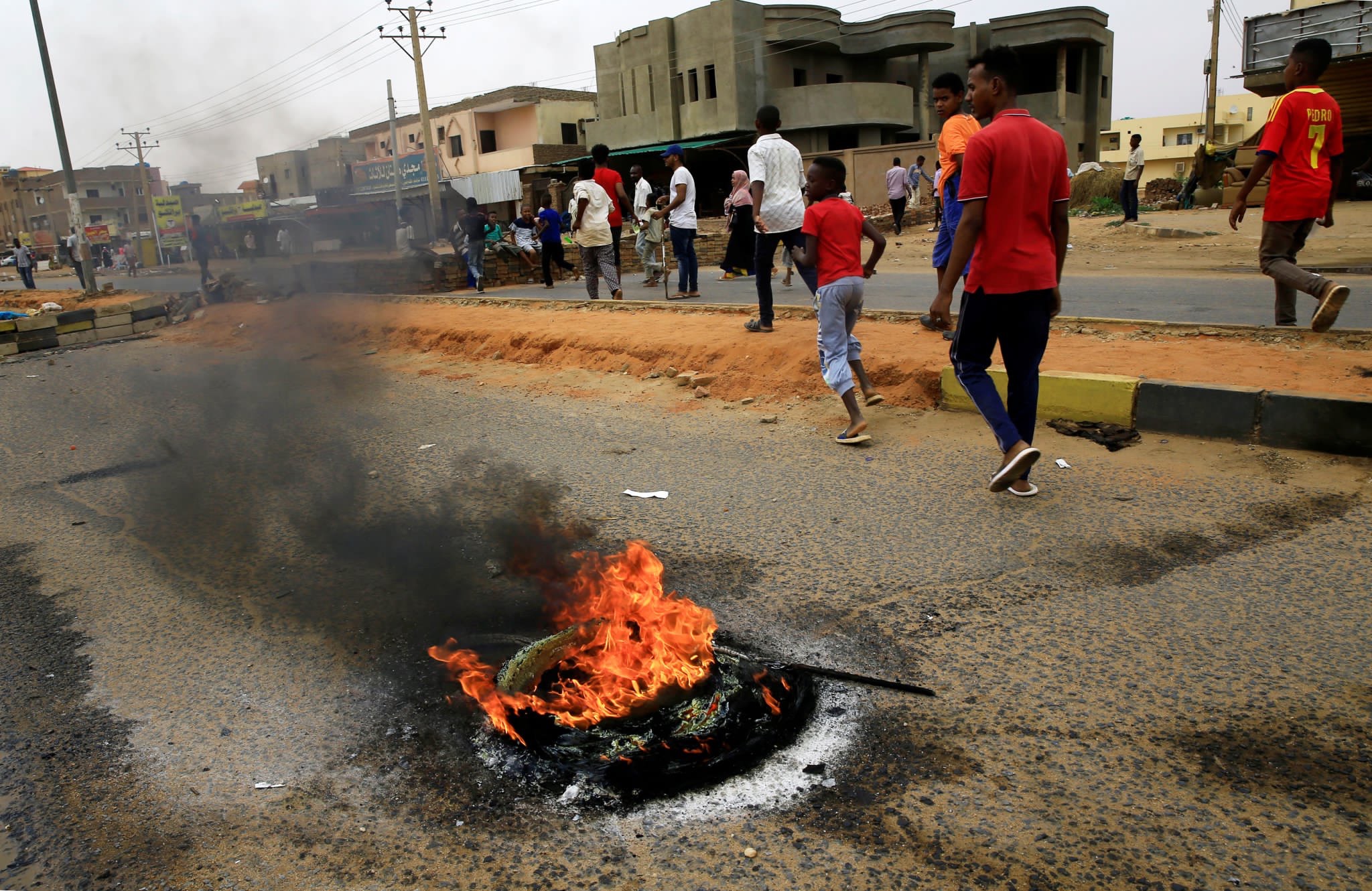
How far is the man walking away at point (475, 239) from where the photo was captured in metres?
14.7

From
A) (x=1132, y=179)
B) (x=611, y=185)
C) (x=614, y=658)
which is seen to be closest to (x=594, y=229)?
(x=611, y=185)

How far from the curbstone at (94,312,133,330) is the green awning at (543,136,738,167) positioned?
66.5ft

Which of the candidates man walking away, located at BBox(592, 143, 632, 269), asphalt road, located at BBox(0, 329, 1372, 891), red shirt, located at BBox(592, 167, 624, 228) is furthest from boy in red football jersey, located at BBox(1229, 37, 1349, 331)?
red shirt, located at BBox(592, 167, 624, 228)

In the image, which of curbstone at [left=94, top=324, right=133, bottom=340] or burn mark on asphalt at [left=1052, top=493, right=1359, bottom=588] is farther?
curbstone at [left=94, top=324, right=133, bottom=340]

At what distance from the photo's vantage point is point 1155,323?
265 inches

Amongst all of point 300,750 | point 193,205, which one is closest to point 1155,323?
point 300,750

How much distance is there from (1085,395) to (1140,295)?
15.0 ft

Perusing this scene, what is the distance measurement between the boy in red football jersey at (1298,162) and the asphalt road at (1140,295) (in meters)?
0.67

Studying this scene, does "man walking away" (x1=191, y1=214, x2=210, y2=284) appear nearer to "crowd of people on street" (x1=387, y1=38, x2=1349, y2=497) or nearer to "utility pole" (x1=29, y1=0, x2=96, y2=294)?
"utility pole" (x1=29, y1=0, x2=96, y2=294)

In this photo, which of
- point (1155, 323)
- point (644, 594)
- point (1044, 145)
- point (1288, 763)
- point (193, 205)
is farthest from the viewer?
point (193, 205)

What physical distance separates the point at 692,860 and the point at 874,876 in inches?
15.9

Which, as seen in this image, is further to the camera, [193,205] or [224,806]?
[193,205]

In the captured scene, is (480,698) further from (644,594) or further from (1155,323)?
(1155,323)

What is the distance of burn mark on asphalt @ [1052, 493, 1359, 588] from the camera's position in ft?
11.3
